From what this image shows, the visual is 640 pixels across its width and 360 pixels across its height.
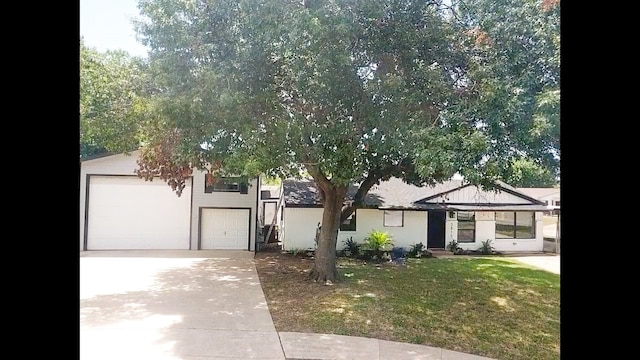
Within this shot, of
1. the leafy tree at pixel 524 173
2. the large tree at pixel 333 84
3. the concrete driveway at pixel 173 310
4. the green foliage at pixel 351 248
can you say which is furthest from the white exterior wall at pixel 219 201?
the leafy tree at pixel 524 173

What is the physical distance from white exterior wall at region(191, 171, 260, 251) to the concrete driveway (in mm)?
1107

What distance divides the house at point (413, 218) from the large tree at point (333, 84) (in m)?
4.04

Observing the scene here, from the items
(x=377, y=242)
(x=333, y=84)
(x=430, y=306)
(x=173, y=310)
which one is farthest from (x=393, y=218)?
(x=173, y=310)

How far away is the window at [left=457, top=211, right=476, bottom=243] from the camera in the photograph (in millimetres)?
8109

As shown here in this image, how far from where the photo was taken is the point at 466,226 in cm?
820

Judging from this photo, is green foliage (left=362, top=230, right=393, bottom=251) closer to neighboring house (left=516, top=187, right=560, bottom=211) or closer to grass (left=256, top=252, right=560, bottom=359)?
grass (left=256, top=252, right=560, bottom=359)

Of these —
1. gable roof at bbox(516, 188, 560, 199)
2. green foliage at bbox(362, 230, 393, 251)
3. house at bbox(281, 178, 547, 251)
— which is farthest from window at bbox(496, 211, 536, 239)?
gable roof at bbox(516, 188, 560, 199)

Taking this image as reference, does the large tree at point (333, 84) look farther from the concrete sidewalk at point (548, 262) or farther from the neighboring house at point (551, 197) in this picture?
the concrete sidewalk at point (548, 262)

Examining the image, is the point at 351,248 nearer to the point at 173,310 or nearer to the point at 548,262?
the point at 173,310
